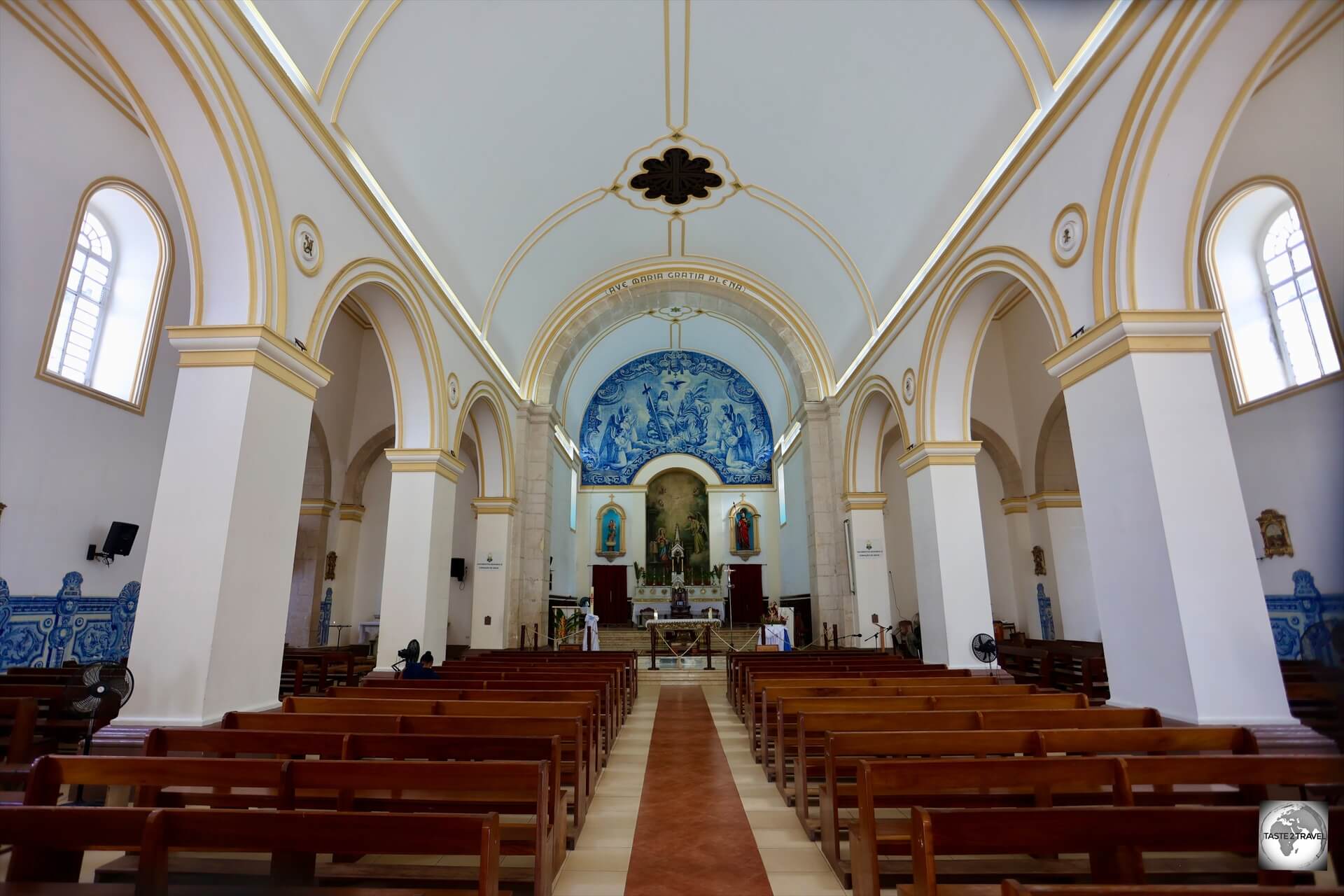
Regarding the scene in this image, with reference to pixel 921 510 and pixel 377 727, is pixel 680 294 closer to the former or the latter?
pixel 921 510

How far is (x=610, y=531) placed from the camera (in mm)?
21344

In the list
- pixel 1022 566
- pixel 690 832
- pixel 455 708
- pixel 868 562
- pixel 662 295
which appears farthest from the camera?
pixel 662 295

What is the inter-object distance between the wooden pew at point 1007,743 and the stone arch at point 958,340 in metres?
4.96

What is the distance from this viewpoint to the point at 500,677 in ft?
21.7

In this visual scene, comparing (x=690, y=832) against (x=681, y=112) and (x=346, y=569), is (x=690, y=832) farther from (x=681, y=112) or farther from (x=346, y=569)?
(x=346, y=569)

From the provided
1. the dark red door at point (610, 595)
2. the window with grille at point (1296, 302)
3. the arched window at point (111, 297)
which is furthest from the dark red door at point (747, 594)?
the arched window at point (111, 297)

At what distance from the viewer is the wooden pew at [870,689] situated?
523cm

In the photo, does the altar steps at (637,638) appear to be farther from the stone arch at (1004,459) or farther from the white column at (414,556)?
the white column at (414,556)

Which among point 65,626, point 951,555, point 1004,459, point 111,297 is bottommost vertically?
point 65,626

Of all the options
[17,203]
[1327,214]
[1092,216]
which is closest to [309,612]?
[17,203]

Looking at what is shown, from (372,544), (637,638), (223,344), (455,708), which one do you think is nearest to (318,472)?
(372,544)

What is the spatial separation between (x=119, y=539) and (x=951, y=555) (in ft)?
32.3

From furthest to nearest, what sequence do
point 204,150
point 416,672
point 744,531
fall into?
1. point 744,531
2. point 416,672
3. point 204,150

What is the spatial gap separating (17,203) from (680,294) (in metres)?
9.88
